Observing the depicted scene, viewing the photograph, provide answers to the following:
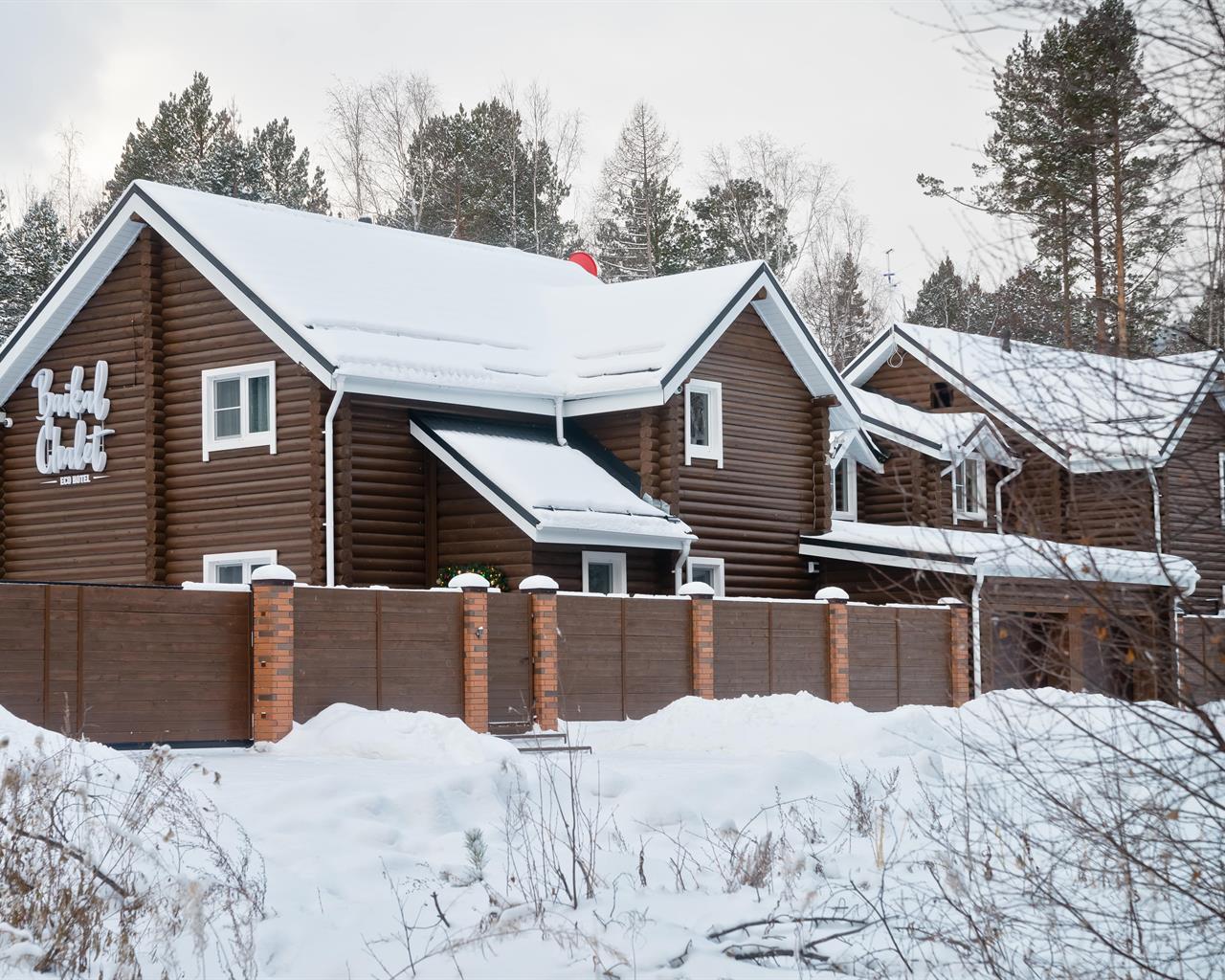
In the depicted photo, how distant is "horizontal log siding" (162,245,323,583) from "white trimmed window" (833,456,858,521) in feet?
42.5

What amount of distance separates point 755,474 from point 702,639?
273 inches

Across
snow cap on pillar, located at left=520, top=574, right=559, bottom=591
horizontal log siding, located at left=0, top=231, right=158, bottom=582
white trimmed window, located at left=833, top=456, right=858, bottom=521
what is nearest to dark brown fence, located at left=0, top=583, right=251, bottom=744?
snow cap on pillar, located at left=520, top=574, right=559, bottom=591

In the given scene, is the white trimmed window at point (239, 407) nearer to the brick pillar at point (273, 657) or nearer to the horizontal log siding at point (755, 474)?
the horizontal log siding at point (755, 474)

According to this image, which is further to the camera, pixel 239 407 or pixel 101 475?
pixel 101 475

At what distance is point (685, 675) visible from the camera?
22703 millimetres

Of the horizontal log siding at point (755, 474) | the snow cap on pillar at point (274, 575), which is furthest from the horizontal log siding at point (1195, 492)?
the horizontal log siding at point (755, 474)

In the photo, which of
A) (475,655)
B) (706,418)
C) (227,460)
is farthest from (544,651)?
(706,418)

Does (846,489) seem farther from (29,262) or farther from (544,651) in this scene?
(29,262)

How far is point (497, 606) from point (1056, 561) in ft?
48.5

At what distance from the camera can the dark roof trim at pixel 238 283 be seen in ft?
78.0

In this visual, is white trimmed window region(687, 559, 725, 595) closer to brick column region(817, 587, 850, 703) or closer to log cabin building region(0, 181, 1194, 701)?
log cabin building region(0, 181, 1194, 701)

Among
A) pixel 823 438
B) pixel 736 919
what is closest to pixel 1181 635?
pixel 736 919

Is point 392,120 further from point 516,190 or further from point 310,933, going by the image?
point 310,933

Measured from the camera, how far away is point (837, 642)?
81.7ft
